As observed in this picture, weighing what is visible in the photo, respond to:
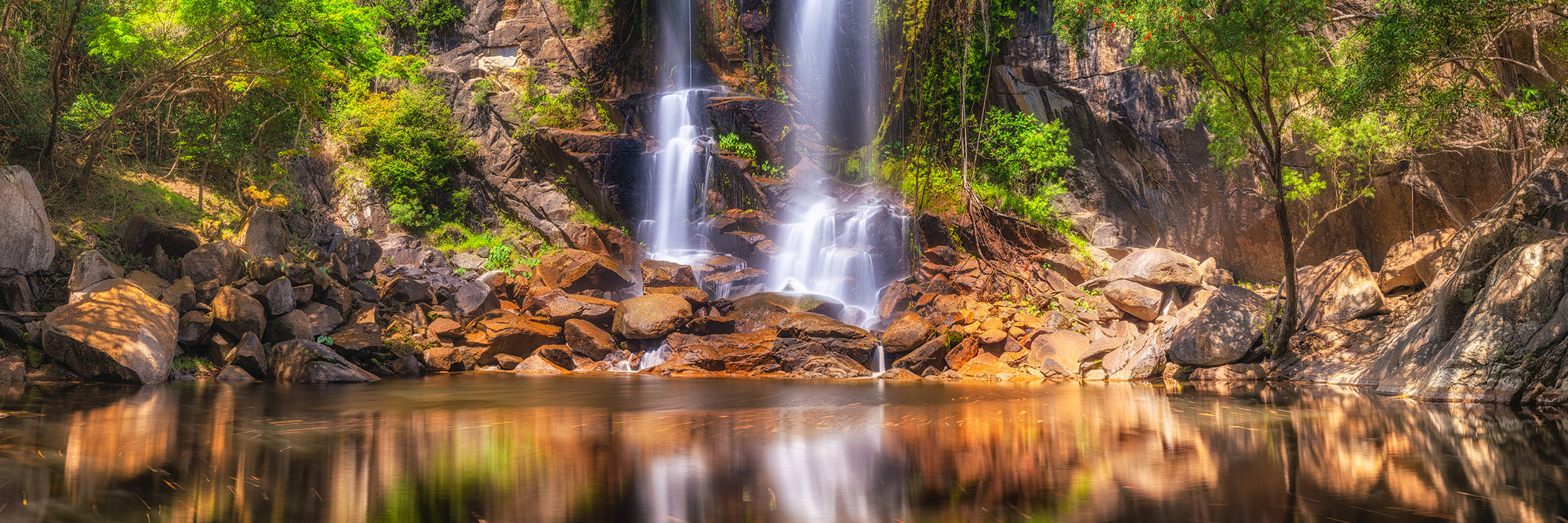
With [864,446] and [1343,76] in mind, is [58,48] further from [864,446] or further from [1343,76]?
[1343,76]

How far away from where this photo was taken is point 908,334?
1736cm

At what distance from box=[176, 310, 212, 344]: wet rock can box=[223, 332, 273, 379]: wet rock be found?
55cm

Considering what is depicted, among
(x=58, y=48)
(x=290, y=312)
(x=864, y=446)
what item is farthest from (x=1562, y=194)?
(x=58, y=48)

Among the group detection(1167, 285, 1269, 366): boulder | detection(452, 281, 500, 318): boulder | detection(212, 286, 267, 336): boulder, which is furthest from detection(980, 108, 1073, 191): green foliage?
detection(212, 286, 267, 336): boulder

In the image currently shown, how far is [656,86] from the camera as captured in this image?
31.0 meters

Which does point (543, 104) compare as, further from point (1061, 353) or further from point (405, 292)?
point (1061, 353)

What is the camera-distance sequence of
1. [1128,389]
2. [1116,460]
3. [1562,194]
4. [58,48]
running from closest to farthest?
[1116,460]
[1562,194]
[1128,389]
[58,48]

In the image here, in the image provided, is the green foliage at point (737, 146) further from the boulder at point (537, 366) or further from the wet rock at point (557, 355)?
the boulder at point (537, 366)

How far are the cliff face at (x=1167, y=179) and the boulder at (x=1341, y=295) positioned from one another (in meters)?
3.45

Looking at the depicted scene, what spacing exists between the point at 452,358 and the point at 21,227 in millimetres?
7487

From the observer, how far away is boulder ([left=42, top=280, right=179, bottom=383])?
38.3 feet

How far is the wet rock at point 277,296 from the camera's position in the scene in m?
14.7

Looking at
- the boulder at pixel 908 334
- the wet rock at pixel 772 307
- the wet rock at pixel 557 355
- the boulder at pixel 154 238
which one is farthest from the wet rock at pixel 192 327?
the boulder at pixel 908 334

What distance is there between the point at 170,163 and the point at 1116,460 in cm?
2539
